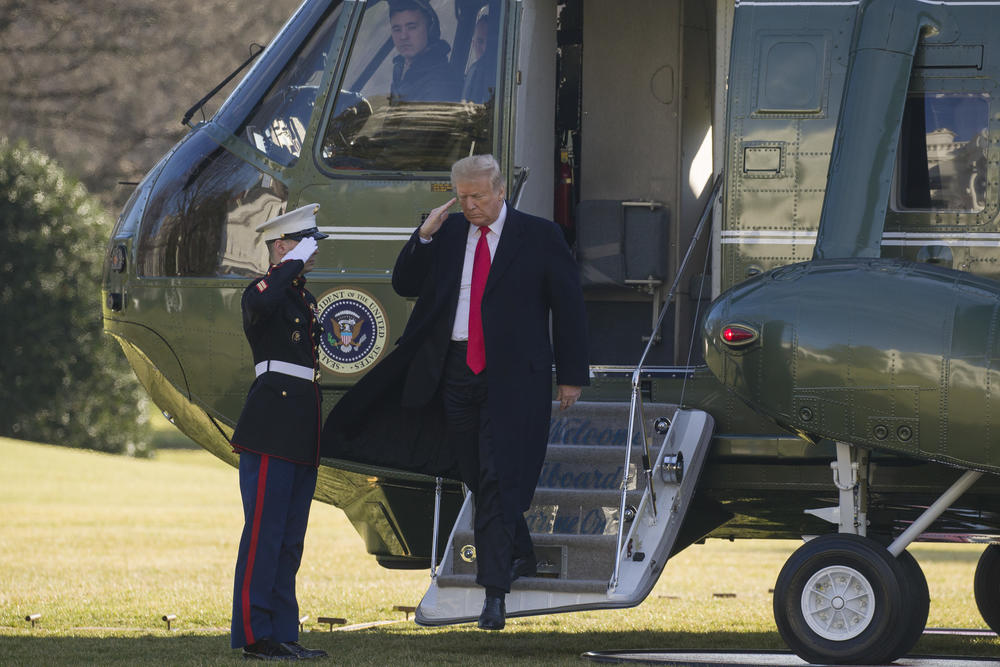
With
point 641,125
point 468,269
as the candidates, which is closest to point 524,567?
Result: point 468,269

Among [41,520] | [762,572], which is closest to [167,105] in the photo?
[41,520]

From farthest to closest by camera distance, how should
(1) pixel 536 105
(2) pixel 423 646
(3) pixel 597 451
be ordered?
(1) pixel 536 105, (2) pixel 423 646, (3) pixel 597 451

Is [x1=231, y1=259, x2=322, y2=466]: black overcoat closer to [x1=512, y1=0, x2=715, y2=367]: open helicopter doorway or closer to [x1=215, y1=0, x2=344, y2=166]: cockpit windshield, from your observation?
[x1=215, y1=0, x2=344, y2=166]: cockpit windshield

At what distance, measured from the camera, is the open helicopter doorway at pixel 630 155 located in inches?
303

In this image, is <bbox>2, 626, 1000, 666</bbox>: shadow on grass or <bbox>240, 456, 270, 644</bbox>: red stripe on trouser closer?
<bbox>240, 456, 270, 644</bbox>: red stripe on trouser

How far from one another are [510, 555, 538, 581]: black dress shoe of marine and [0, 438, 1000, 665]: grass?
36cm

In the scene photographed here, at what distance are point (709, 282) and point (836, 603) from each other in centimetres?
224

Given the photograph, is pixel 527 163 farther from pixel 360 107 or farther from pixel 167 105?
pixel 167 105

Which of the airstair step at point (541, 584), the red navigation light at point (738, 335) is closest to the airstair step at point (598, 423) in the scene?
the red navigation light at point (738, 335)

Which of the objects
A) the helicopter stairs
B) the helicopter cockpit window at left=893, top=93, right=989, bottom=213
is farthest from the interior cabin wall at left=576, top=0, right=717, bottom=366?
the helicopter cockpit window at left=893, top=93, right=989, bottom=213

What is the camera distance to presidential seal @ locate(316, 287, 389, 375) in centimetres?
696

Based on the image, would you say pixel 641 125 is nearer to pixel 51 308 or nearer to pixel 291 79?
pixel 291 79

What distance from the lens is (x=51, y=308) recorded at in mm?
24453

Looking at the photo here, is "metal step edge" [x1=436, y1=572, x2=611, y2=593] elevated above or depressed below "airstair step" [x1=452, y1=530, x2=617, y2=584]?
below
